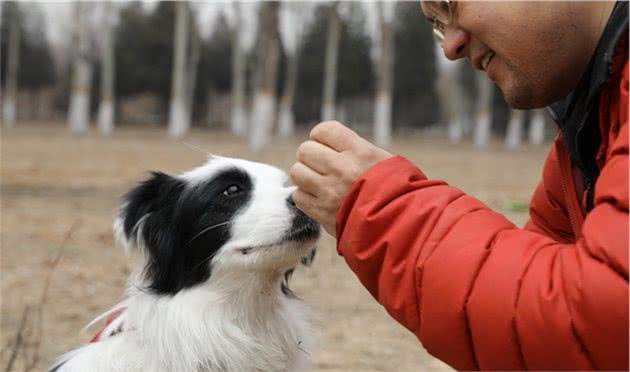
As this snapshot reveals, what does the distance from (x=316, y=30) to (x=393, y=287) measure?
43044 mm

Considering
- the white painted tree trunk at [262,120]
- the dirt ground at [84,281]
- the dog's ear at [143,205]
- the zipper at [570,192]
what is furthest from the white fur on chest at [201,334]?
the white painted tree trunk at [262,120]

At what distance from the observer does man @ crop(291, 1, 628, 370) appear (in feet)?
3.90

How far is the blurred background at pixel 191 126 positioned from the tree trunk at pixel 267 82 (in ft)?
0.13

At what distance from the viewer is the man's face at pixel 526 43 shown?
1433 millimetres

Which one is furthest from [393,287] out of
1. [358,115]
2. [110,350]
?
[358,115]

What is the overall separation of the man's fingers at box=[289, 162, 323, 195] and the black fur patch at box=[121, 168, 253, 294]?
895mm

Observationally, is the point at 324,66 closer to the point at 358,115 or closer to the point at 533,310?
the point at 358,115

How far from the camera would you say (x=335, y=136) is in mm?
1547

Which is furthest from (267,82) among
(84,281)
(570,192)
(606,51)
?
(606,51)

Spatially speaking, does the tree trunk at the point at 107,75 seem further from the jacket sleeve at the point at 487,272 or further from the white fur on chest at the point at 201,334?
the jacket sleeve at the point at 487,272

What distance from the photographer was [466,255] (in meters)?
1.31

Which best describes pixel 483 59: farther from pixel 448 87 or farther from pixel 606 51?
pixel 448 87

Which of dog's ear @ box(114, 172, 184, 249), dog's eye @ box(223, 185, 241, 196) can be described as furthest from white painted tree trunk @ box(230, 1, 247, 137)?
dog's eye @ box(223, 185, 241, 196)

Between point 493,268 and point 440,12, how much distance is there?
0.67 meters
